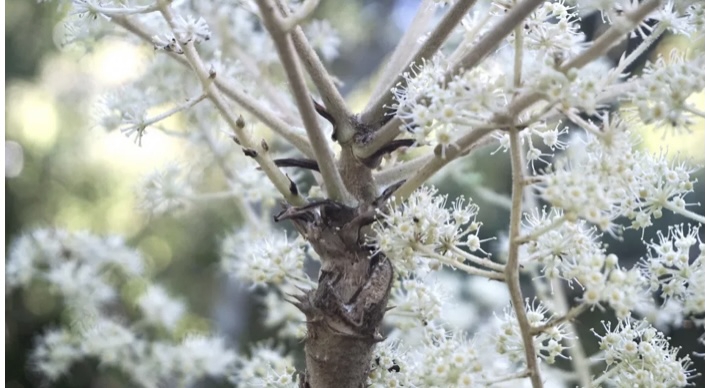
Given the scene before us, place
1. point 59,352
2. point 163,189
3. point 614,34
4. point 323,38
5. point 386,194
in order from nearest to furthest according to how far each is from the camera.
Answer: point 614,34 < point 386,194 < point 163,189 < point 323,38 < point 59,352

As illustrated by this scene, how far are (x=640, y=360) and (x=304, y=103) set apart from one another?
251 mm

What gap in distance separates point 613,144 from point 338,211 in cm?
16

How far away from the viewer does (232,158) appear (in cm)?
85

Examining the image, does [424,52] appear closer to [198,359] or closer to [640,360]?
Answer: [640,360]

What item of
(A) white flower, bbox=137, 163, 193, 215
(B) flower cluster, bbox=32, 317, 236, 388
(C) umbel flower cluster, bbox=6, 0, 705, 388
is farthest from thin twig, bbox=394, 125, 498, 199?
(B) flower cluster, bbox=32, 317, 236, 388

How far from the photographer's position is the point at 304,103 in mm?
365

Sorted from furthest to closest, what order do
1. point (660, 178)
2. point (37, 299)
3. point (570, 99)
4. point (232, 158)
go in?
point (37, 299), point (232, 158), point (660, 178), point (570, 99)

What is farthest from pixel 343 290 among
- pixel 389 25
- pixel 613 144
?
pixel 389 25

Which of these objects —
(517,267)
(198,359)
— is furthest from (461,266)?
(198,359)

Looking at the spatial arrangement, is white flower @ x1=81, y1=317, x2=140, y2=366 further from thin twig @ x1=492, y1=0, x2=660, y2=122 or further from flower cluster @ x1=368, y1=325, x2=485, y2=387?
thin twig @ x1=492, y1=0, x2=660, y2=122

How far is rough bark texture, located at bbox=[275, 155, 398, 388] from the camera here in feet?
1.37

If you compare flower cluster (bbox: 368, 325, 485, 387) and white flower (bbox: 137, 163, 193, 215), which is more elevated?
white flower (bbox: 137, 163, 193, 215)

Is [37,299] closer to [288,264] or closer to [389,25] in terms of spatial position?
[389,25]

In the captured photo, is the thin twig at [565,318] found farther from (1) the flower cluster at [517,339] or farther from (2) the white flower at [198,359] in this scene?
(2) the white flower at [198,359]
